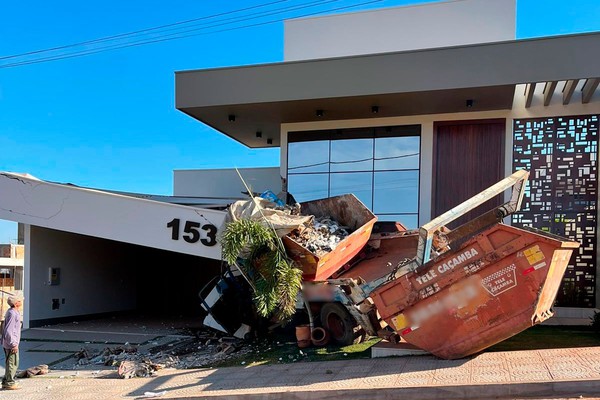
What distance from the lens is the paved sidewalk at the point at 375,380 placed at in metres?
6.63

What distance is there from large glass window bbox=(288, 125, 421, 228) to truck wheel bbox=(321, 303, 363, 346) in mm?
4776

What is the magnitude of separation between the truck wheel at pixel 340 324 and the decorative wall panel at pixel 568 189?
5659 mm

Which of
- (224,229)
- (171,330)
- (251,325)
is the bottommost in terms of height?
(171,330)

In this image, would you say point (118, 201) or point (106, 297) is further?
point (106, 297)

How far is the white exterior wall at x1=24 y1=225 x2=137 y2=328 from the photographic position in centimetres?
1502

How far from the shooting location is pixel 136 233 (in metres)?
12.5

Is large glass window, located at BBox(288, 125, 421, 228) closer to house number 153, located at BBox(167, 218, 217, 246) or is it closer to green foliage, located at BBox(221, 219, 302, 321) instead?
house number 153, located at BBox(167, 218, 217, 246)

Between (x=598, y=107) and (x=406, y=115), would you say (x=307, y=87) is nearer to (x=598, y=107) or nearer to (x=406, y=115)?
(x=406, y=115)

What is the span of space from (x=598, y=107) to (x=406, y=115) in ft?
14.8

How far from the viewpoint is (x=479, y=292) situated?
7480 millimetres

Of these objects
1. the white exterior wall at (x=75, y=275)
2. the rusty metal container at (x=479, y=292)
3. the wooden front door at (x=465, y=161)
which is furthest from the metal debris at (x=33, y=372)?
the wooden front door at (x=465, y=161)

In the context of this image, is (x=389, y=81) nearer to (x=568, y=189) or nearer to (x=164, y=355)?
(x=568, y=189)

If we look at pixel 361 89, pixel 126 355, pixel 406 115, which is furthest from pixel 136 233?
pixel 406 115

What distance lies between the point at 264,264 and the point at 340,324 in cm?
193
